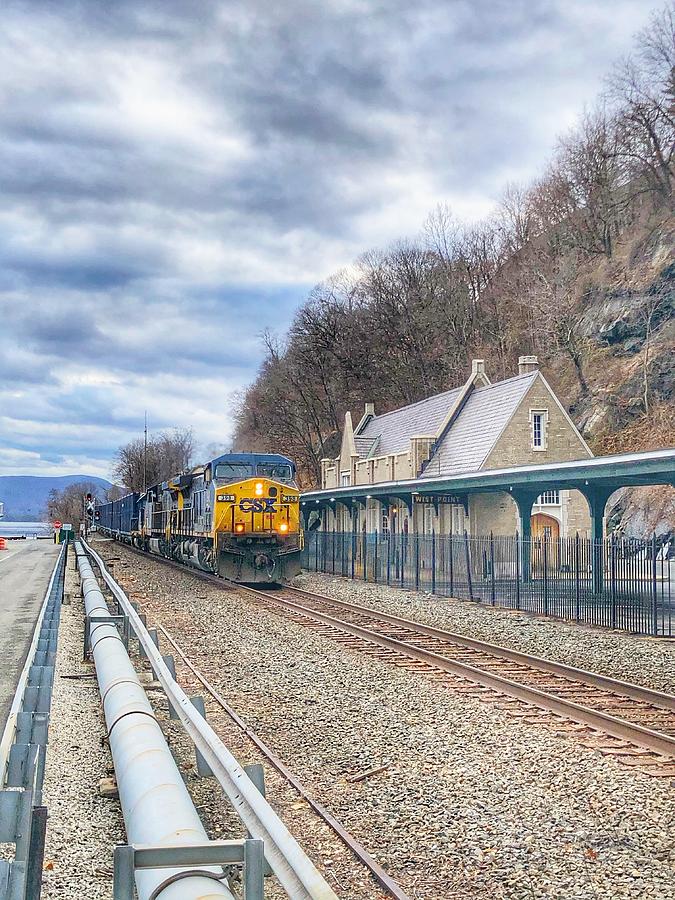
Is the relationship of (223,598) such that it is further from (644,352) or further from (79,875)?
(644,352)

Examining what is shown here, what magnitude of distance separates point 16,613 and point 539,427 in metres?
25.3

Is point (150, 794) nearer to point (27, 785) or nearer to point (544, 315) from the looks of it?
point (27, 785)

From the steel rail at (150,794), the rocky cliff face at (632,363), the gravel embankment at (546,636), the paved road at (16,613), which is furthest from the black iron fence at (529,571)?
the steel rail at (150,794)

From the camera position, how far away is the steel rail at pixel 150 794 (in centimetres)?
392

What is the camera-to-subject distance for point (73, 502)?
12838 centimetres

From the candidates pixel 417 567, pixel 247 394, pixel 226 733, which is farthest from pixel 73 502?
pixel 226 733

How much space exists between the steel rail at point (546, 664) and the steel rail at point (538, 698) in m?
1.10

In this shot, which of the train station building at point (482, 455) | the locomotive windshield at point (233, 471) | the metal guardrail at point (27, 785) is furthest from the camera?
the train station building at point (482, 455)

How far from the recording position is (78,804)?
24.3 feet

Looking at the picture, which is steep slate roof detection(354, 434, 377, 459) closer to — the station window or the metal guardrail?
the station window

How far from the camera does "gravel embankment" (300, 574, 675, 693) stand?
14.8 meters

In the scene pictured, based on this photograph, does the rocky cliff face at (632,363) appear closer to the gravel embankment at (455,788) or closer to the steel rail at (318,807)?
the gravel embankment at (455,788)

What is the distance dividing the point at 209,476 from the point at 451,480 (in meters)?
7.56

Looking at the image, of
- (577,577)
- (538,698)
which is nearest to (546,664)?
(538,698)
